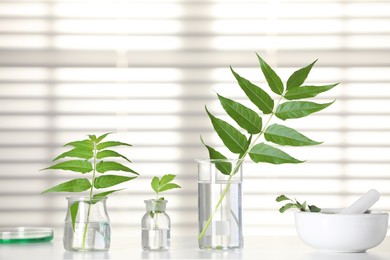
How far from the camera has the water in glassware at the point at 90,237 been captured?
4.84 ft

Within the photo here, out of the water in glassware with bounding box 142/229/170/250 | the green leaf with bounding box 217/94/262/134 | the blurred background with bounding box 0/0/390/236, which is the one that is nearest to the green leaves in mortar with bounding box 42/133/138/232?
the water in glassware with bounding box 142/229/170/250

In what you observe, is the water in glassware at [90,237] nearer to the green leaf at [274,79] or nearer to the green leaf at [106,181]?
the green leaf at [106,181]

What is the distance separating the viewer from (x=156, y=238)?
4.91ft

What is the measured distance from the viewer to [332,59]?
3641 mm

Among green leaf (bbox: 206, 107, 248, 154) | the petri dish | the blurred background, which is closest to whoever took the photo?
green leaf (bbox: 206, 107, 248, 154)

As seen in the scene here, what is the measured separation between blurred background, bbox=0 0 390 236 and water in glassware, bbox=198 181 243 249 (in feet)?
6.84

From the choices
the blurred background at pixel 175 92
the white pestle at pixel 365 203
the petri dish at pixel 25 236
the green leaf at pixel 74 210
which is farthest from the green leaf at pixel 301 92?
the blurred background at pixel 175 92

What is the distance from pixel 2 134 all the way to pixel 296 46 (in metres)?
1.37

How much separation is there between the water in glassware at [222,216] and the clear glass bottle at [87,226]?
0.18 metres

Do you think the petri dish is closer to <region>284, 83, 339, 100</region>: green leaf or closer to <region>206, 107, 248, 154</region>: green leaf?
<region>206, 107, 248, 154</region>: green leaf

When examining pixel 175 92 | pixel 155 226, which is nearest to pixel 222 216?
pixel 155 226

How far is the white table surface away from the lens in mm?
1414

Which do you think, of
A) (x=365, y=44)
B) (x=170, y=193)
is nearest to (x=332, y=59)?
(x=365, y=44)

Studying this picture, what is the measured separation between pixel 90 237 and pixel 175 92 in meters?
2.16
